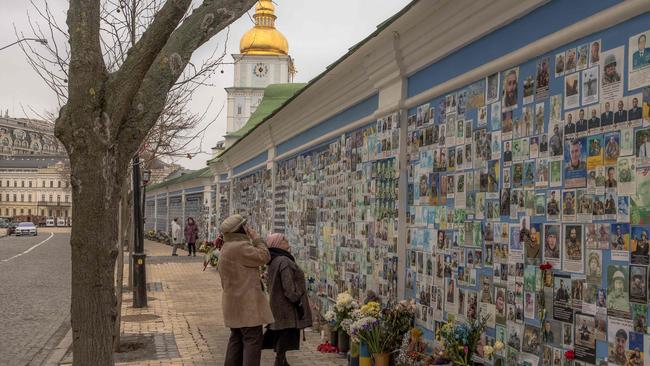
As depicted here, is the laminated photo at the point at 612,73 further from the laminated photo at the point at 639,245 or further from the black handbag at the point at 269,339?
the black handbag at the point at 269,339

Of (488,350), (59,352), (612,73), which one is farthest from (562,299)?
(59,352)

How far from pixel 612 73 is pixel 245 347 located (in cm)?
433

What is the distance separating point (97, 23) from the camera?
4.66 m

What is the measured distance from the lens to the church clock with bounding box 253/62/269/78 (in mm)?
73000

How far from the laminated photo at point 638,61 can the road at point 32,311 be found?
7995 millimetres

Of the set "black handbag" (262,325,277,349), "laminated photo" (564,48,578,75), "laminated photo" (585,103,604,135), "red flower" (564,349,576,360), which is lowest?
"black handbag" (262,325,277,349)

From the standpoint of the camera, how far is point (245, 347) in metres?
7.27

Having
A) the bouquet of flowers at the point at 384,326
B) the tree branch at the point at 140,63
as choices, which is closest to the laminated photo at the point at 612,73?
the tree branch at the point at 140,63

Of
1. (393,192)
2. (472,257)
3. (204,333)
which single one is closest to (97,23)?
(472,257)

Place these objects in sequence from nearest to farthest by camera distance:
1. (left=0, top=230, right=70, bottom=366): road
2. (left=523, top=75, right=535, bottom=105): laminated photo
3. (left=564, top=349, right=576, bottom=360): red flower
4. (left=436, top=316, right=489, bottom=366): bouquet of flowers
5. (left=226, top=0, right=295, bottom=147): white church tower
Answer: (left=564, top=349, right=576, bottom=360): red flower
(left=523, top=75, right=535, bottom=105): laminated photo
(left=436, top=316, right=489, bottom=366): bouquet of flowers
(left=0, top=230, right=70, bottom=366): road
(left=226, top=0, right=295, bottom=147): white church tower

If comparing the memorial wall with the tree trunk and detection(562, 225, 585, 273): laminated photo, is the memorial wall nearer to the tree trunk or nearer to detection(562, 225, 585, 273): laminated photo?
detection(562, 225, 585, 273): laminated photo

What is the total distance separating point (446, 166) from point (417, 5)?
131 centimetres

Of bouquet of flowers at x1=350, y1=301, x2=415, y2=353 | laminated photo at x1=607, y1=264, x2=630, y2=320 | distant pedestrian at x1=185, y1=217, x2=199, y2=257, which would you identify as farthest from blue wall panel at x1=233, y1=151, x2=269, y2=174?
laminated photo at x1=607, y1=264, x2=630, y2=320

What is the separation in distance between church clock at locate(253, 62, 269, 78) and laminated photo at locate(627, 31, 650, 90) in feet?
229
